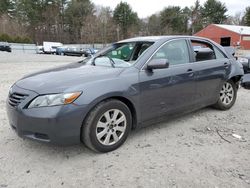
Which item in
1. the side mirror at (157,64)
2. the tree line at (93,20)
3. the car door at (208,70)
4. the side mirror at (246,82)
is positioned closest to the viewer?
the side mirror at (157,64)

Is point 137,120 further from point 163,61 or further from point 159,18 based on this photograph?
point 159,18

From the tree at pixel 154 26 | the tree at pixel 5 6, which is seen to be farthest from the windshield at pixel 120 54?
the tree at pixel 5 6

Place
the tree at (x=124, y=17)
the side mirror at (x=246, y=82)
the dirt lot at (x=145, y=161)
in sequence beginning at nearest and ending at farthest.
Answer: the dirt lot at (x=145, y=161) < the side mirror at (x=246, y=82) < the tree at (x=124, y=17)

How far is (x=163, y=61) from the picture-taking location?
3098mm

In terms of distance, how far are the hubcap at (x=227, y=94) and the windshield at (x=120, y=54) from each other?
6.58ft

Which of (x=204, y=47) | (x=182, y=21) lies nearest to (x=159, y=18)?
(x=182, y=21)

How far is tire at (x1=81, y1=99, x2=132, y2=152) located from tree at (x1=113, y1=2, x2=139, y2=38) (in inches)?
2036

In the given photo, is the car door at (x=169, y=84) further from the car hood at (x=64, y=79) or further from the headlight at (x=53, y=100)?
the headlight at (x=53, y=100)

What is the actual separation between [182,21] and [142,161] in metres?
59.5

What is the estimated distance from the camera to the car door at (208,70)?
3865mm

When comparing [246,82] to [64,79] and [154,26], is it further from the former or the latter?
[154,26]

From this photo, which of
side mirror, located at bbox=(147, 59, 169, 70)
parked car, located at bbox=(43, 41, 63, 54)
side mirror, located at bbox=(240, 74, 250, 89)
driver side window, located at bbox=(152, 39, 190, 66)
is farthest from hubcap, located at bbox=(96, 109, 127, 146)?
parked car, located at bbox=(43, 41, 63, 54)

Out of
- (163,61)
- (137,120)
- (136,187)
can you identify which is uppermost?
(163,61)

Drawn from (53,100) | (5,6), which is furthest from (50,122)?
(5,6)
